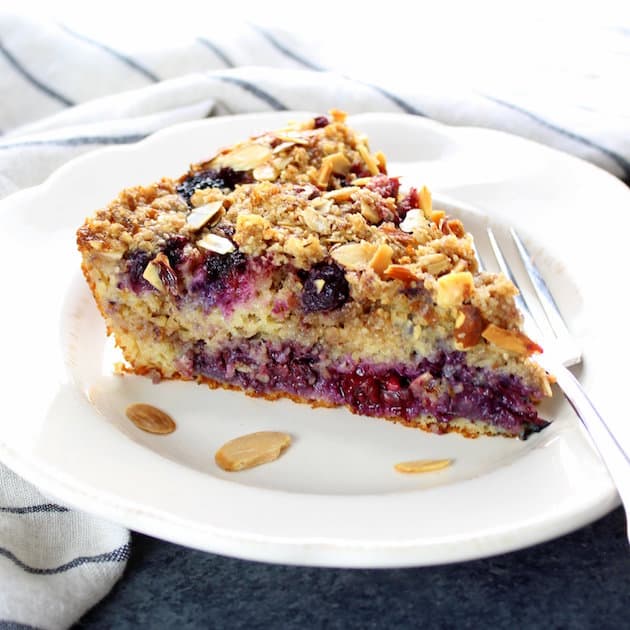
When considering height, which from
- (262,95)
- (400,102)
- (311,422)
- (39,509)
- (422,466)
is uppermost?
(400,102)

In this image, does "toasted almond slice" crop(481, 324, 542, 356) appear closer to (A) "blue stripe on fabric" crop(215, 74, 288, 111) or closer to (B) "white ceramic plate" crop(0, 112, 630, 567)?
(B) "white ceramic plate" crop(0, 112, 630, 567)

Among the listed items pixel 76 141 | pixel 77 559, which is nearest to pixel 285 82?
pixel 76 141

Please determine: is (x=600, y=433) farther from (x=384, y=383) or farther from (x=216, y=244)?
(x=216, y=244)

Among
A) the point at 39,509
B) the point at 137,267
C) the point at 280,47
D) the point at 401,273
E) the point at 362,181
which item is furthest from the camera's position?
the point at 280,47

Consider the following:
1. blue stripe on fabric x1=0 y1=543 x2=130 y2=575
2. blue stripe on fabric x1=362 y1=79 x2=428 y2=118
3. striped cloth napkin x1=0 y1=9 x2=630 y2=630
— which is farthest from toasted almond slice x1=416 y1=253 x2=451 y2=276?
blue stripe on fabric x1=362 y1=79 x2=428 y2=118

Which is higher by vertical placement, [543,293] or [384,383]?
[543,293]

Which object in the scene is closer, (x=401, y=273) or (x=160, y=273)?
(x=401, y=273)
